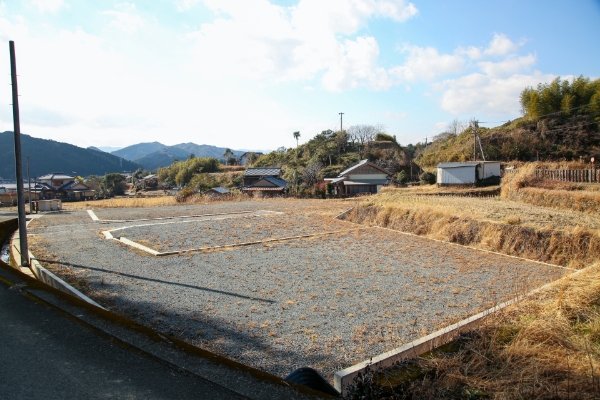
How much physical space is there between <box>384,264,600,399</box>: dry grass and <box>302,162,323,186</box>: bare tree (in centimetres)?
3436

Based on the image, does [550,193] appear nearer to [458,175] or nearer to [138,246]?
[458,175]

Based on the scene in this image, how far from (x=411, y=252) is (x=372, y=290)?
289 cm

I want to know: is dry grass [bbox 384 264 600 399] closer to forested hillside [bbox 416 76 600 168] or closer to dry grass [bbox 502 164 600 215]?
dry grass [bbox 502 164 600 215]

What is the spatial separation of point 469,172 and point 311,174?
19506 millimetres

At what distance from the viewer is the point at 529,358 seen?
8.43 ft

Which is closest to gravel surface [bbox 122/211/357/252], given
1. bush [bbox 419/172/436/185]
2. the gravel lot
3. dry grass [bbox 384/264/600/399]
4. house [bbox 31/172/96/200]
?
the gravel lot

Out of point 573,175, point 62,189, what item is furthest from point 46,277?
point 62,189

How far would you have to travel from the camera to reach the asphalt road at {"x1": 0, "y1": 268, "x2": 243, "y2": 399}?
2189 mm

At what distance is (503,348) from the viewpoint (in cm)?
283

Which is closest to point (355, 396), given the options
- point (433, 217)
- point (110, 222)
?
point (433, 217)

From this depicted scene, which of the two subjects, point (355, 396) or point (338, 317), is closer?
point (355, 396)

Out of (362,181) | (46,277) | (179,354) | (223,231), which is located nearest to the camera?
(179,354)

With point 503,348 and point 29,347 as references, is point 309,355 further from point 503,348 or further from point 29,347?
point 29,347

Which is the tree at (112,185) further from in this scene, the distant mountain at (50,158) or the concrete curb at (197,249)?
the concrete curb at (197,249)
